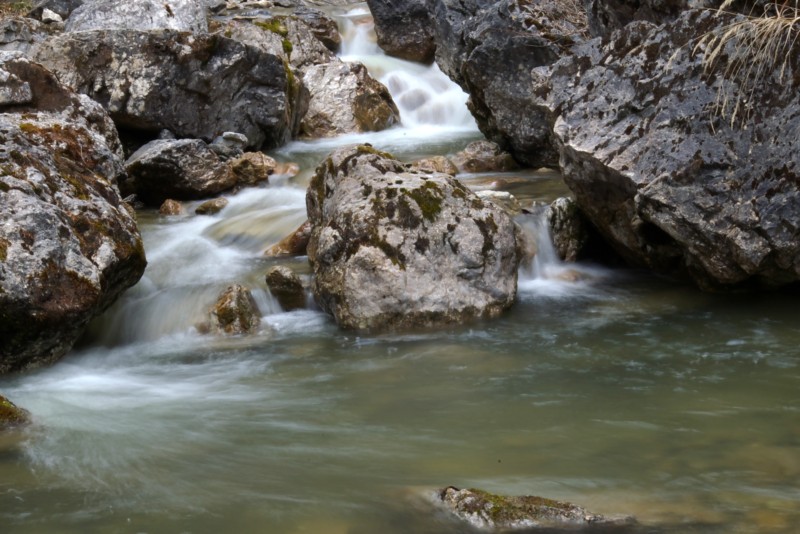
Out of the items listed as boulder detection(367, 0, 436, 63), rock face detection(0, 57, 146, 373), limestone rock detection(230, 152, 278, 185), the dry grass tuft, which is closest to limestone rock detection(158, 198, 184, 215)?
limestone rock detection(230, 152, 278, 185)

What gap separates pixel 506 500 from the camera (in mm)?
3479

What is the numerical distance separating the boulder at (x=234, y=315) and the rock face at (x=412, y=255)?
0.57 m

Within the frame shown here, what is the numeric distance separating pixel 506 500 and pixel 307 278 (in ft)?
14.5

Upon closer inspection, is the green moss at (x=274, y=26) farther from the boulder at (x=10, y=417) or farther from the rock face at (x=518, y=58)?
the boulder at (x=10, y=417)

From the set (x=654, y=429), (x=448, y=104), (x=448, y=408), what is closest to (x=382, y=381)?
(x=448, y=408)

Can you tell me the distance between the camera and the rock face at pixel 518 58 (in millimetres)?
11055

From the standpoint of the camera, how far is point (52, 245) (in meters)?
6.06

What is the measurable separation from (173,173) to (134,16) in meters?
5.56

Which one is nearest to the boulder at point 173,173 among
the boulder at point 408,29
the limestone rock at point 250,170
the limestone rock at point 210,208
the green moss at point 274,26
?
the limestone rock at point 250,170

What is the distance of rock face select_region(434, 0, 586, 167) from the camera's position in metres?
11.1

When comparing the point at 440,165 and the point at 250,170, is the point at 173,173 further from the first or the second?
the point at 440,165

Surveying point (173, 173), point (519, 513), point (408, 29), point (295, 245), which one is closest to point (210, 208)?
point (173, 173)

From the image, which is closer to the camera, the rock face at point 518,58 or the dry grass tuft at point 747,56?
the dry grass tuft at point 747,56

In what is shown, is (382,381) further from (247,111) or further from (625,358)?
(247,111)
